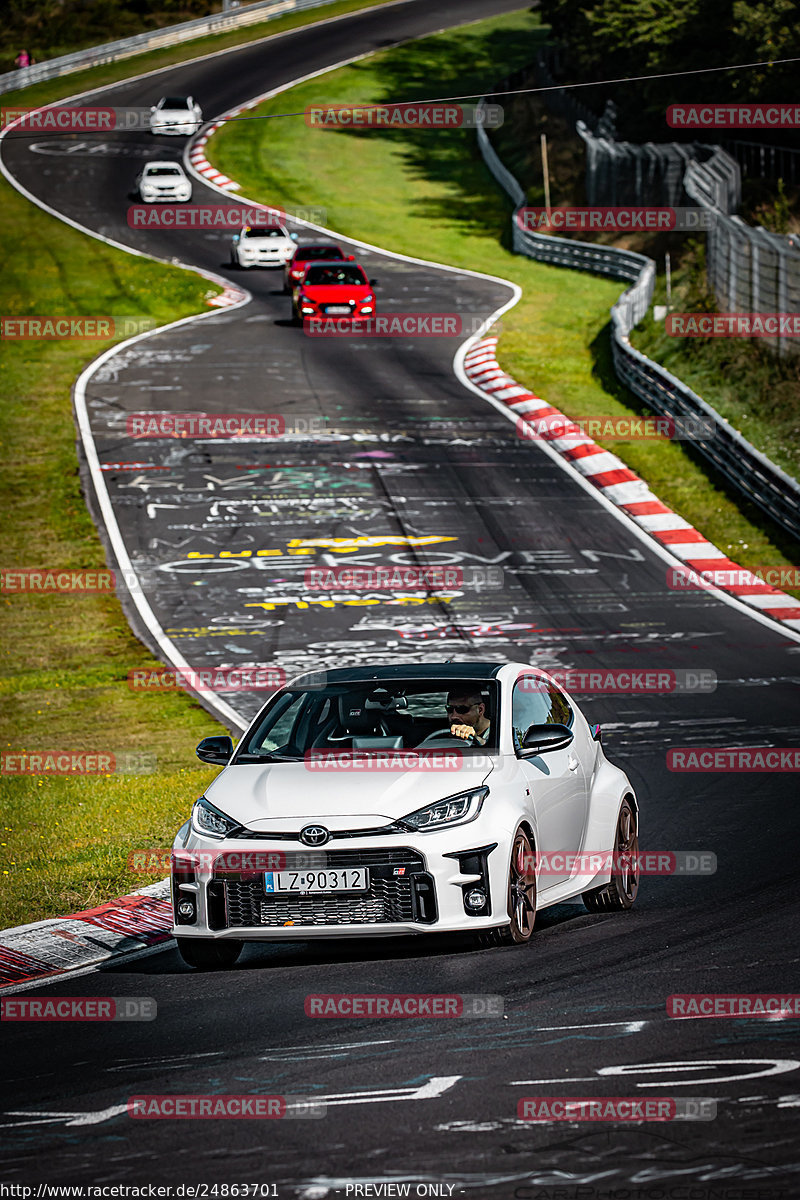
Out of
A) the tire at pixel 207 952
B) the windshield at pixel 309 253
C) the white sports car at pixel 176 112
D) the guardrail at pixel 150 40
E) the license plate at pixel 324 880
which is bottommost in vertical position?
the windshield at pixel 309 253

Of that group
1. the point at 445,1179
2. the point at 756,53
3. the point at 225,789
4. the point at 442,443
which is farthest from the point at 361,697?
the point at 756,53

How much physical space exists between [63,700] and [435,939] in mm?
10489

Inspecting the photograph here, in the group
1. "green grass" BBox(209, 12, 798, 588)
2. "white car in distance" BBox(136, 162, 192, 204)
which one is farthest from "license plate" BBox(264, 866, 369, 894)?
"white car in distance" BBox(136, 162, 192, 204)

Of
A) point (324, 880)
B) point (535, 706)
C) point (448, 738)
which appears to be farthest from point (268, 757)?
point (535, 706)

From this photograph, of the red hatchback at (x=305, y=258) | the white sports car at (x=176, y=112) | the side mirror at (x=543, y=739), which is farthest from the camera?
the white sports car at (x=176, y=112)

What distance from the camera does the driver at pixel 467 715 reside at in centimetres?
934

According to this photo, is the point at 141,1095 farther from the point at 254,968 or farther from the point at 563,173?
the point at 563,173

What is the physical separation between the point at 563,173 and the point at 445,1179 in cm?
5869

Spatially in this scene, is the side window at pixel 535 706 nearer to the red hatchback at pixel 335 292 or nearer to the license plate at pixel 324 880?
the license plate at pixel 324 880

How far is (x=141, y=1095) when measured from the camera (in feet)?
21.2

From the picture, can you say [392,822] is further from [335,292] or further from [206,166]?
[206,166]

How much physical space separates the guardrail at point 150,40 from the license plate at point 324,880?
246 ft

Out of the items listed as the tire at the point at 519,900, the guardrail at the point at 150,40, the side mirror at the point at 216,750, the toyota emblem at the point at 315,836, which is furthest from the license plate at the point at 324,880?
the guardrail at the point at 150,40

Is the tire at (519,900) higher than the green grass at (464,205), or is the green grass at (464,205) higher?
the tire at (519,900)
